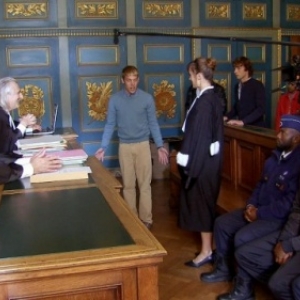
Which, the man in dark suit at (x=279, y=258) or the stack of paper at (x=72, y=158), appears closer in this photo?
the man in dark suit at (x=279, y=258)

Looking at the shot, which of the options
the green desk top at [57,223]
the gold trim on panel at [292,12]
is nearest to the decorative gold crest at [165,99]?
the gold trim on panel at [292,12]

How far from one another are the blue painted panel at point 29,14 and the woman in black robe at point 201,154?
3503mm

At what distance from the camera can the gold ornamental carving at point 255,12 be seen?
7125 millimetres

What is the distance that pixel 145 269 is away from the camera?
161cm

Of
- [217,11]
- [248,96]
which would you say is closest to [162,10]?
[217,11]

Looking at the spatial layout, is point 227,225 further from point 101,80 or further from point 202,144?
point 101,80

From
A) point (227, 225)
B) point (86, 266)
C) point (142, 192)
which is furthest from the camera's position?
point (142, 192)

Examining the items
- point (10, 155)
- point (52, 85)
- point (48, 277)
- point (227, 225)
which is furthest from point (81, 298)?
point (52, 85)

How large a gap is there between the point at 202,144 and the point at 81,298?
1.96 metres

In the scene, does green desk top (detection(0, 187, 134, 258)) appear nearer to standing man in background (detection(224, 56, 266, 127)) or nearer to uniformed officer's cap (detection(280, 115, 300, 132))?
uniformed officer's cap (detection(280, 115, 300, 132))

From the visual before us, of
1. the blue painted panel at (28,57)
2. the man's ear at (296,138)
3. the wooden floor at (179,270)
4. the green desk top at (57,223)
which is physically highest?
the blue painted panel at (28,57)

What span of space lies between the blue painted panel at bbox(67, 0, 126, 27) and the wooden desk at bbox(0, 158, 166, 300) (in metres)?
5.23

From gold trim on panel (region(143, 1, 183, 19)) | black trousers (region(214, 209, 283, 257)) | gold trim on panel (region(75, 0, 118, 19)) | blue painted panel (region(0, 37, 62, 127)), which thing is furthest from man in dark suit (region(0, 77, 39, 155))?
gold trim on panel (region(143, 1, 183, 19))

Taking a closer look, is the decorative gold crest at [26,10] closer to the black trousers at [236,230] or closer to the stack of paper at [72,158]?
the stack of paper at [72,158]
